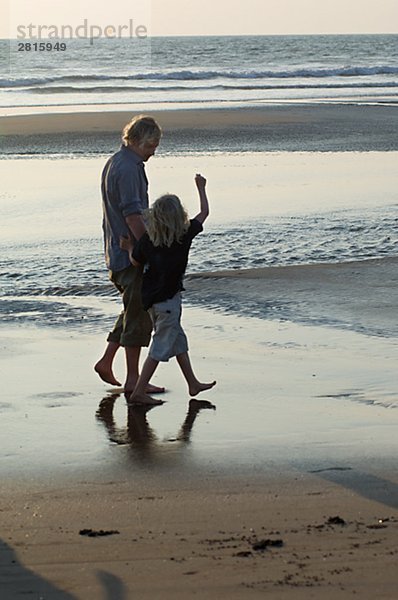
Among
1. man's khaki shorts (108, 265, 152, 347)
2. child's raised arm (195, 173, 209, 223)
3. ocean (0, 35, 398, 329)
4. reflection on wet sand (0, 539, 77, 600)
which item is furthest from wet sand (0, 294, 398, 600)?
ocean (0, 35, 398, 329)

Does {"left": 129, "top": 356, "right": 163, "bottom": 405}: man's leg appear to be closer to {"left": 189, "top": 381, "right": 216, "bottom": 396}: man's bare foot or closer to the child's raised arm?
{"left": 189, "top": 381, "right": 216, "bottom": 396}: man's bare foot

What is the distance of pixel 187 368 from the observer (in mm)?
6293

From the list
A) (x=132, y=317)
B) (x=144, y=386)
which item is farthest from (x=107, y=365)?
(x=144, y=386)

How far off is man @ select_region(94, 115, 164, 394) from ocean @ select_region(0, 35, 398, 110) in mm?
27912

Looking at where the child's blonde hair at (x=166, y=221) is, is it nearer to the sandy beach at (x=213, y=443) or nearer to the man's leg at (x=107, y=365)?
the man's leg at (x=107, y=365)

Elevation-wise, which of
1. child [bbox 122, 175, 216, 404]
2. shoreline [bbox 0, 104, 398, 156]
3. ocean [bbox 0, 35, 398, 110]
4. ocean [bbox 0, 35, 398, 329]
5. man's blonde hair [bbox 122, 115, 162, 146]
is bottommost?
ocean [bbox 0, 35, 398, 110]

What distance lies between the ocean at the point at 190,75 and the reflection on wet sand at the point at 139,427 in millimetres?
28417

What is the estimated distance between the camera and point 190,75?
5184cm

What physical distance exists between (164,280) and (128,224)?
1.34 feet

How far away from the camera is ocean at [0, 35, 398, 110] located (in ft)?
126

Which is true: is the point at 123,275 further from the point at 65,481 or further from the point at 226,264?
the point at 226,264

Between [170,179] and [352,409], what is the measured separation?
10743 mm

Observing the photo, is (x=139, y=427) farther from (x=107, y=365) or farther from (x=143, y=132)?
(x=143, y=132)

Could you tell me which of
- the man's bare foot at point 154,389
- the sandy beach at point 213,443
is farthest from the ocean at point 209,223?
the man's bare foot at point 154,389
